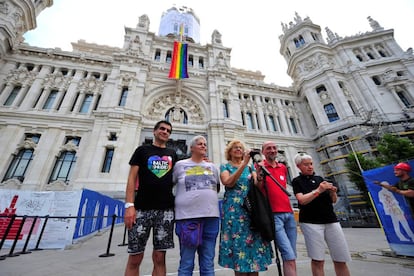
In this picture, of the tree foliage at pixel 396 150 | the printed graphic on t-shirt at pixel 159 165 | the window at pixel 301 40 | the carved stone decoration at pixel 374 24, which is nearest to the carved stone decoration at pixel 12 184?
the printed graphic on t-shirt at pixel 159 165

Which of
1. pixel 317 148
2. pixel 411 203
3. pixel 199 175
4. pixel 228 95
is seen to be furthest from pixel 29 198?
pixel 317 148

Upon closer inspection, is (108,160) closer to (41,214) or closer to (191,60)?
(41,214)

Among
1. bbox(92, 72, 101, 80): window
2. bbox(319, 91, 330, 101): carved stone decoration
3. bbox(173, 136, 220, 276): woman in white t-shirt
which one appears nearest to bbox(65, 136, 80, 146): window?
bbox(92, 72, 101, 80): window

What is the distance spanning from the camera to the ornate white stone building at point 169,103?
12312 mm

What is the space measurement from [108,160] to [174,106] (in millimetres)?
7667

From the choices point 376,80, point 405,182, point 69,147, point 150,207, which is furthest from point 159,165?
point 376,80

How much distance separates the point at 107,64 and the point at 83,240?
57.8 ft

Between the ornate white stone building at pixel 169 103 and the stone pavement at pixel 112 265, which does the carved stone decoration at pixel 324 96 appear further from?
the stone pavement at pixel 112 265

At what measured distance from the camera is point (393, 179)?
3.99m

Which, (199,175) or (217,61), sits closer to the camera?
(199,175)

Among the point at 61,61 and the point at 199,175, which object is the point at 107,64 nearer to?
the point at 61,61

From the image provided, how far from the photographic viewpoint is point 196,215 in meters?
1.74

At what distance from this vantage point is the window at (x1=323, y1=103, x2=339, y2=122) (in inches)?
675

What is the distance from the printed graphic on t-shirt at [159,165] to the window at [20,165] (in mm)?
15352
